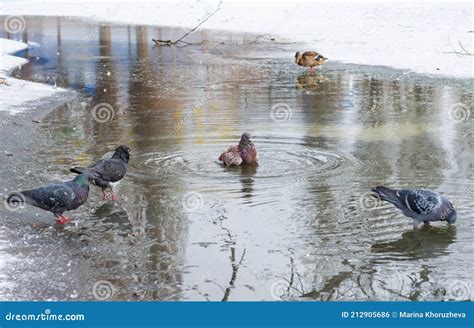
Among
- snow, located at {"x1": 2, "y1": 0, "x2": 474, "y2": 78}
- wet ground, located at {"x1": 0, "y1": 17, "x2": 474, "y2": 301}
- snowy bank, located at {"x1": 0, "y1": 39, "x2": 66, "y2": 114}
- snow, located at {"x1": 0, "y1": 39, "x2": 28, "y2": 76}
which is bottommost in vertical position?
wet ground, located at {"x1": 0, "y1": 17, "x2": 474, "y2": 301}

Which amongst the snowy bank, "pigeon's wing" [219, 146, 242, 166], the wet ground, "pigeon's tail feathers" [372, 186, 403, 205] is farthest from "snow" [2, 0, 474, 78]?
"pigeon's tail feathers" [372, 186, 403, 205]

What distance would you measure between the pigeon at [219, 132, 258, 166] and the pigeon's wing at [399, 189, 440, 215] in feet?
11.6

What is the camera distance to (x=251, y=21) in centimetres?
4294

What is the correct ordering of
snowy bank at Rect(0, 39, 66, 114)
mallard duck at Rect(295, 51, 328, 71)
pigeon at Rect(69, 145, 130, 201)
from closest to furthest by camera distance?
pigeon at Rect(69, 145, 130, 201) < snowy bank at Rect(0, 39, 66, 114) < mallard duck at Rect(295, 51, 328, 71)

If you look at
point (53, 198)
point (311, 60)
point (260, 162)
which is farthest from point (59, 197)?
point (311, 60)

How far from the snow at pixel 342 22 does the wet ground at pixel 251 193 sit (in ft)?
17.2

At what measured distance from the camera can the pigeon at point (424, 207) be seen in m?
9.22

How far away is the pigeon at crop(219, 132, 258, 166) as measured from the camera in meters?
12.4

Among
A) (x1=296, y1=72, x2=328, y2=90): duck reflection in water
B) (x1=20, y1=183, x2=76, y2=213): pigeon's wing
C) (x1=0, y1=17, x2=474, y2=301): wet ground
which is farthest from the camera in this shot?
(x1=296, y1=72, x2=328, y2=90): duck reflection in water

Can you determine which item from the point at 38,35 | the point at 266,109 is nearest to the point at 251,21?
the point at 38,35

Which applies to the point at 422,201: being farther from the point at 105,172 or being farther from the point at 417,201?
the point at 105,172

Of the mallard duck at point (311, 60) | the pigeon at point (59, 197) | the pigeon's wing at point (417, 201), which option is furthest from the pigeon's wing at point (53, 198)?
the mallard duck at point (311, 60)

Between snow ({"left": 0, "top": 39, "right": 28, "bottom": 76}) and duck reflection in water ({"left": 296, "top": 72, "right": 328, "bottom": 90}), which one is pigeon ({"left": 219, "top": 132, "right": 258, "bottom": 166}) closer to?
duck reflection in water ({"left": 296, "top": 72, "right": 328, "bottom": 90})

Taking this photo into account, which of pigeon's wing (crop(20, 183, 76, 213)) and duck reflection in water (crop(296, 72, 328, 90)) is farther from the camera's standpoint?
duck reflection in water (crop(296, 72, 328, 90))
